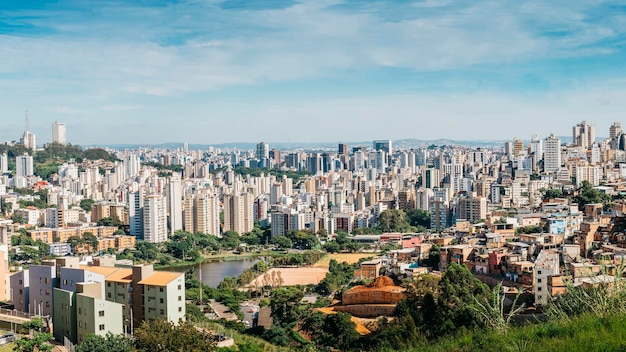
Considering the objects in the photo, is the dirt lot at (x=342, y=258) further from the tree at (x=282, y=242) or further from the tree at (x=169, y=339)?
the tree at (x=169, y=339)

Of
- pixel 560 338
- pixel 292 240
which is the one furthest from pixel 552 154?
pixel 560 338

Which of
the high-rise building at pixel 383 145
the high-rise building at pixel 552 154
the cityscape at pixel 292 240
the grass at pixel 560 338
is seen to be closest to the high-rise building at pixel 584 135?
the cityscape at pixel 292 240

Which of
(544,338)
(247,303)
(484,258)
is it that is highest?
(544,338)

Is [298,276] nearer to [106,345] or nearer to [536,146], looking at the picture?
[106,345]

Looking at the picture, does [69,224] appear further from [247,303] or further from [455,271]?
[455,271]

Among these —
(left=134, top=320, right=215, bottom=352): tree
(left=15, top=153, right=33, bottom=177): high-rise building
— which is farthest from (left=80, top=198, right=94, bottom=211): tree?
(left=134, top=320, right=215, bottom=352): tree

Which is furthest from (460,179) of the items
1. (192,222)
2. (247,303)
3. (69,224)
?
(247,303)
